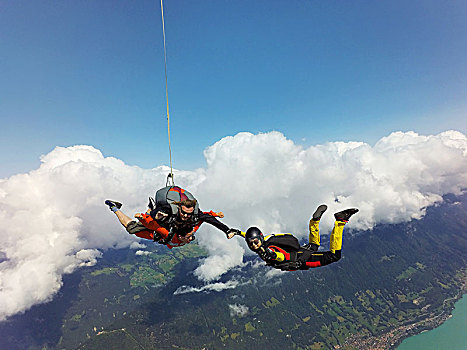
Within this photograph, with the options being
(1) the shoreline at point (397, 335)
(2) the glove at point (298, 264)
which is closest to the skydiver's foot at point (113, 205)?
(2) the glove at point (298, 264)

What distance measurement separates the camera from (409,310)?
163m

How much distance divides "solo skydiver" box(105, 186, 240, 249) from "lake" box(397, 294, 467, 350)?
17689 cm

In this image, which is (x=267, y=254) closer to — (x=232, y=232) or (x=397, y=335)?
(x=232, y=232)

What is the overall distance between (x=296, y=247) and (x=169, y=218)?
11.2ft

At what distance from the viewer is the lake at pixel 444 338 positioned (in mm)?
115750

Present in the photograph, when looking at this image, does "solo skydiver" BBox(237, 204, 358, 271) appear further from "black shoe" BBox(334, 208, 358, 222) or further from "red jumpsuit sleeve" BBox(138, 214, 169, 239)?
"red jumpsuit sleeve" BBox(138, 214, 169, 239)

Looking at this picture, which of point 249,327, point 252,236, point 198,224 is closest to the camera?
point 252,236

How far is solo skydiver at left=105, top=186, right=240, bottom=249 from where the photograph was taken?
4.86 m

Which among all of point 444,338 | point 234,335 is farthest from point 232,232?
point 234,335

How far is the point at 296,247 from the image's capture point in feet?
19.1

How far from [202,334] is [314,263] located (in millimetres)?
192406

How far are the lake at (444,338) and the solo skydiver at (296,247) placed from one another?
573ft

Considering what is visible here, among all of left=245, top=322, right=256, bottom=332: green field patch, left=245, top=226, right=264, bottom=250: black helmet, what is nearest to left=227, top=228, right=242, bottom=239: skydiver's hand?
left=245, top=226, right=264, bottom=250: black helmet

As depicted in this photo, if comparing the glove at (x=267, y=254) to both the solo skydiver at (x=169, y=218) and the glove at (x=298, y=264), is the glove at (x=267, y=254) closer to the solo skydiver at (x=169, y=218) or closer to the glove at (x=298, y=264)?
the glove at (x=298, y=264)
